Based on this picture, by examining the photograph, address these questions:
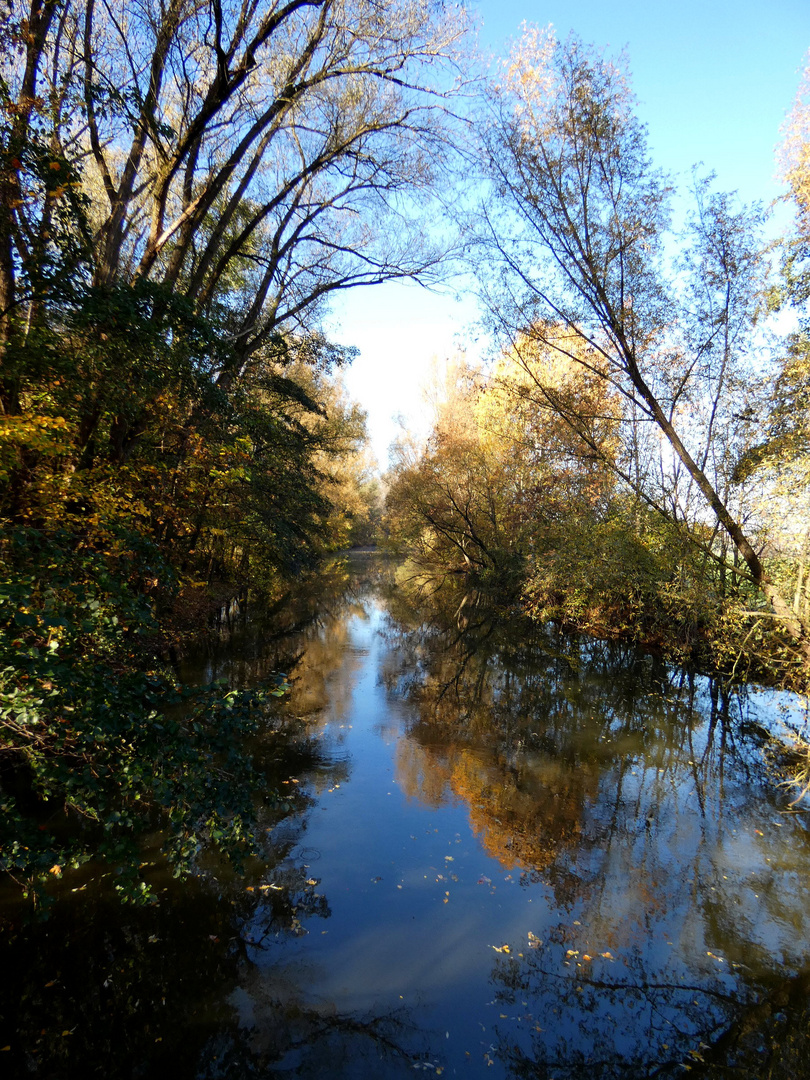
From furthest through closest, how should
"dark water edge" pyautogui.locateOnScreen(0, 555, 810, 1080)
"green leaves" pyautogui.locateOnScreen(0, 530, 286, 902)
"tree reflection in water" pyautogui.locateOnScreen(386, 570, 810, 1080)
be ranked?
"tree reflection in water" pyautogui.locateOnScreen(386, 570, 810, 1080) < "dark water edge" pyautogui.locateOnScreen(0, 555, 810, 1080) < "green leaves" pyautogui.locateOnScreen(0, 530, 286, 902)

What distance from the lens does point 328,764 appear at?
26.4ft

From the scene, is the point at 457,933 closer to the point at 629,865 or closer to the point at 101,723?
the point at 629,865

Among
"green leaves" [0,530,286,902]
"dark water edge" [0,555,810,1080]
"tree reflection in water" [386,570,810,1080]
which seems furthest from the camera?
"tree reflection in water" [386,570,810,1080]

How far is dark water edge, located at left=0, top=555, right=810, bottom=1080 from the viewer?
3678 millimetres

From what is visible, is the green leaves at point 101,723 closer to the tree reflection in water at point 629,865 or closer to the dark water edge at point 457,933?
the dark water edge at point 457,933

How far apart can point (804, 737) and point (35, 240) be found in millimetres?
12805

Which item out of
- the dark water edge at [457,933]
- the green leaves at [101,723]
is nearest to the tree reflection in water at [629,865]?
the dark water edge at [457,933]

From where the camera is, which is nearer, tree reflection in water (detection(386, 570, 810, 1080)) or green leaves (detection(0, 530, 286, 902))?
green leaves (detection(0, 530, 286, 902))

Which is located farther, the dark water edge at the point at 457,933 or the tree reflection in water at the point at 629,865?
the tree reflection in water at the point at 629,865

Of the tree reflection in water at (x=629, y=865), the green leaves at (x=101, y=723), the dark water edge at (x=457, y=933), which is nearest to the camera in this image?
the green leaves at (x=101, y=723)

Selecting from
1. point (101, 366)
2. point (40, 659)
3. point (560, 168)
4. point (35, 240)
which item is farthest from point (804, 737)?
point (35, 240)

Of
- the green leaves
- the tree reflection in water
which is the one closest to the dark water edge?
the tree reflection in water

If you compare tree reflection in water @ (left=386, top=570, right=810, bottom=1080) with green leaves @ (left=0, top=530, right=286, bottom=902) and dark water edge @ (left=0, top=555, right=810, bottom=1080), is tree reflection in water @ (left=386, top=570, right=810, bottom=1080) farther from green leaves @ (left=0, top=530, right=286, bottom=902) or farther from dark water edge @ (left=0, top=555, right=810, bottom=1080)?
green leaves @ (left=0, top=530, right=286, bottom=902)

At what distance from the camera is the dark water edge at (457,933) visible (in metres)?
3.68
